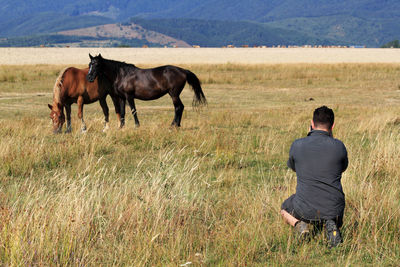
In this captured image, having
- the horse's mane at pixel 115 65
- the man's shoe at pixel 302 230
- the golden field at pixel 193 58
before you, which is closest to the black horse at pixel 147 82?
the horse's mane at pixel 115 65

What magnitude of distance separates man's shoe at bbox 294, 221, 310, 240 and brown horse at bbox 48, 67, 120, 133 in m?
8.02

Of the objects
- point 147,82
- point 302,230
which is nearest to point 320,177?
point 302,230

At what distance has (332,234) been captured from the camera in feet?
15.6

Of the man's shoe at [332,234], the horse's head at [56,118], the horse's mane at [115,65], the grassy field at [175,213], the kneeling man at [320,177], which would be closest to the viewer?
the grassy field at [175,213]

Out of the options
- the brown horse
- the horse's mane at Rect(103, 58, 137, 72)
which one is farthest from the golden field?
the brown horse

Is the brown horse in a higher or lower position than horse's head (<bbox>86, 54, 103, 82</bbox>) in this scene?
lower

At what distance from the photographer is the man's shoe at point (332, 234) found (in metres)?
4.69

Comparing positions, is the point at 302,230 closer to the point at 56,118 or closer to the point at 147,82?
the point at 56,118

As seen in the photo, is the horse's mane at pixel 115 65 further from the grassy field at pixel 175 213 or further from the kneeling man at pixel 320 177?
the kneeling man at pixel 320 177

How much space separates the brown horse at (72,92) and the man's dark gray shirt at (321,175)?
26.0 ft

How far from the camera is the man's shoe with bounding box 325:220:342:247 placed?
4.69 m

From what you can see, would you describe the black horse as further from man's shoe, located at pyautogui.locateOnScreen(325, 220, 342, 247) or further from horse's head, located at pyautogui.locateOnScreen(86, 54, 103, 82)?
man's shoe, located at pyautogui.locateOnScreen(325, 220, 342, 247)

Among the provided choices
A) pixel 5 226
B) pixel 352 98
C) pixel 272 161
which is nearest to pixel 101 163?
pixel 272 161

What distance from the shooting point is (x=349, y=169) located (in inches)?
275
